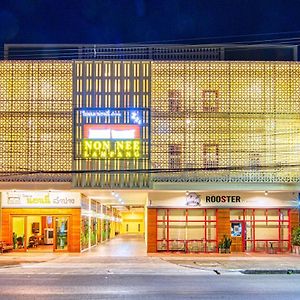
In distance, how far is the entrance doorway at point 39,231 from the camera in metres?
40.3

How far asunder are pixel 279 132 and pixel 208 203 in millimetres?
6287

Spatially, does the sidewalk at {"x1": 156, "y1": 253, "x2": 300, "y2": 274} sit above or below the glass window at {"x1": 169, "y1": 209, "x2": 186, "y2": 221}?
below

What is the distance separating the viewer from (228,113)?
37.4 meters

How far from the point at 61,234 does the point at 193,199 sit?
338 inches

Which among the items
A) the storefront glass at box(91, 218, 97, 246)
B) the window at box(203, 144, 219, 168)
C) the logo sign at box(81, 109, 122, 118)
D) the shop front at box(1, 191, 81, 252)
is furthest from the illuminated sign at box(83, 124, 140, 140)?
the storefront glass at box(91, 218, 97, 246)

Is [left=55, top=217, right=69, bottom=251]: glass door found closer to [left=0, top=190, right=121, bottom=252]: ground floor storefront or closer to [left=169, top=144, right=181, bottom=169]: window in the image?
[left=0, top=190, right=121, bottom=252]: ground floor storefront

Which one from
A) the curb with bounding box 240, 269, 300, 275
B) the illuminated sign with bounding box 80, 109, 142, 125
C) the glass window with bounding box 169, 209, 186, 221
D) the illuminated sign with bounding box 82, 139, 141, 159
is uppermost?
the illuminated sign with bounding box 80, 109, 142, 125

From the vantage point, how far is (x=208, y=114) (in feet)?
123

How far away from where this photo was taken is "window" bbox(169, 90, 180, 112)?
37312 millimetres

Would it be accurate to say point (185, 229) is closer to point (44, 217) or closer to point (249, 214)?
point (249, 214)

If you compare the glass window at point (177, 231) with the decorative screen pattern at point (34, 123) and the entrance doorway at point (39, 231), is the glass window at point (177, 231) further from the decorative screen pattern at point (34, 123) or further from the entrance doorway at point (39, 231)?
the decorative screen pattern at point (34, 123)

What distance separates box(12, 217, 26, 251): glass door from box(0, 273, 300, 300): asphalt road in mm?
14368

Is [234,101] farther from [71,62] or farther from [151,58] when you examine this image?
[71,62]

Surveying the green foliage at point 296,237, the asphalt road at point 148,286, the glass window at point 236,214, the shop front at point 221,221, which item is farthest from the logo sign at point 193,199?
the asphalt road at point 148,286
